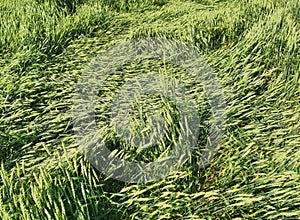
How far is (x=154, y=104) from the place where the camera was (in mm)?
1746

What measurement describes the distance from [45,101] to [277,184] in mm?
1315

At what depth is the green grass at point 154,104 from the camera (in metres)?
1.23

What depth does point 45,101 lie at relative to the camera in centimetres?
195

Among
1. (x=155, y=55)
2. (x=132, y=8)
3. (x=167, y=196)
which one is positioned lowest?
(x=167, y=196)

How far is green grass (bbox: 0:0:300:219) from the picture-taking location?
1229 millimetres

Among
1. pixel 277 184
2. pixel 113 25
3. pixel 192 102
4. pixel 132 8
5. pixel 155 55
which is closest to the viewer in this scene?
pixel 277 184

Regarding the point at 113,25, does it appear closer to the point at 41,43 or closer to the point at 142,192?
the point at 41,43

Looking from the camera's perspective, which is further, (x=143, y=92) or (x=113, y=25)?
(x=113, y=25)

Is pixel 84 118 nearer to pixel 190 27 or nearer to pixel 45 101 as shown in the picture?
pixel 45 101

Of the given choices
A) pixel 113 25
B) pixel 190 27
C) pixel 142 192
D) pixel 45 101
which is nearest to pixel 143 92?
pixel 45 101

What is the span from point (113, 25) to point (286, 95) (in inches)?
74.3

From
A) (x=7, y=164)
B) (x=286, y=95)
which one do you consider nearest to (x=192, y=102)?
(x=286, y=95)

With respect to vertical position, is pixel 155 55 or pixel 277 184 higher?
pixel 155 55

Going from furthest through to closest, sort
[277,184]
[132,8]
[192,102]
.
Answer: [132,8], [192,102], [277,184]
